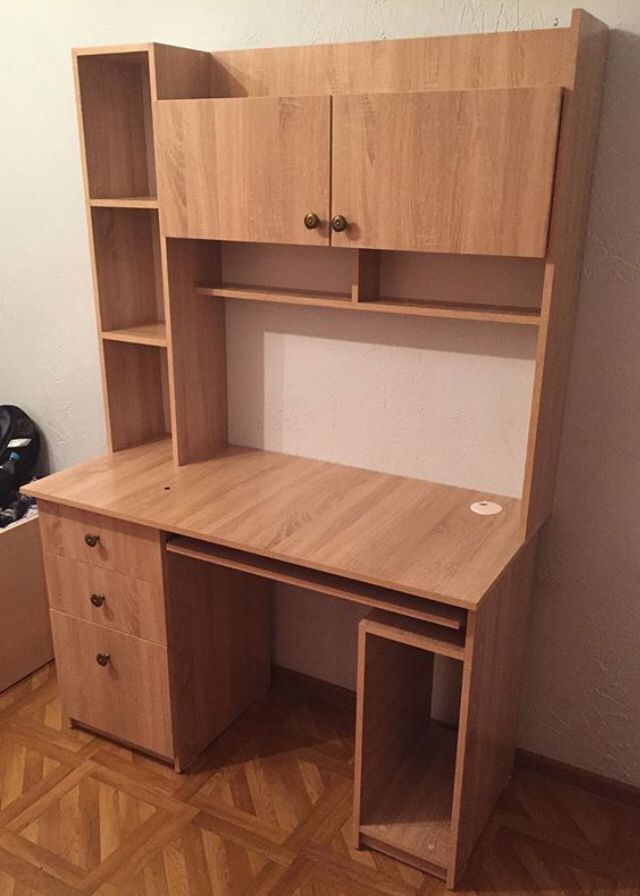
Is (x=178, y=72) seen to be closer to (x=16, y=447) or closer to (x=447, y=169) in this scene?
(x=447, y=169)

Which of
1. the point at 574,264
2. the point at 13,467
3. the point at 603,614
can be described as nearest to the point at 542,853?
the point at 603,614

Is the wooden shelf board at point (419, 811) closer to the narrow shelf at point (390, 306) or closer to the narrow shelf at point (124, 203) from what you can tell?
the narrow shelf at point (390, 306)

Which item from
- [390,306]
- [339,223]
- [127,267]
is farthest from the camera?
[127,267]

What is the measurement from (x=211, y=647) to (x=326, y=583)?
2.21 ft

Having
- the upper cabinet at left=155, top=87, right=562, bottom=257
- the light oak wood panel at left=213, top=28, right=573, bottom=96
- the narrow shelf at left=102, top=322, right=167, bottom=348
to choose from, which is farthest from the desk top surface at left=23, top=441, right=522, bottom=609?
the light oak wood panel at left=213, top=28, right=573, bottom=96

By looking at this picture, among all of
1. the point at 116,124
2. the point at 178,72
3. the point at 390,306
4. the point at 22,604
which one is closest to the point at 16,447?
the point at 22,604

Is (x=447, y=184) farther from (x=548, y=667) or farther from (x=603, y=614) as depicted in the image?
(x=548, y=667)

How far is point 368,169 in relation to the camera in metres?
1.80

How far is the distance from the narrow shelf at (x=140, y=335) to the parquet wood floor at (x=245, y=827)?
1230mm

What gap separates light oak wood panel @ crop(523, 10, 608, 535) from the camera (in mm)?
1612

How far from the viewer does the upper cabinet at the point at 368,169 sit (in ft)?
5.41

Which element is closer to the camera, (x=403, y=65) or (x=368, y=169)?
(x=368, y=169)

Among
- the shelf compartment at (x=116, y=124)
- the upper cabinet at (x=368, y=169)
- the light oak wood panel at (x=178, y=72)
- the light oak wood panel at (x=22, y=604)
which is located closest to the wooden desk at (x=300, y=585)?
the light oak wood panel at (x=22, y=604)

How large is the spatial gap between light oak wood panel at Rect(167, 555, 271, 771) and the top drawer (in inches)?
2.6
